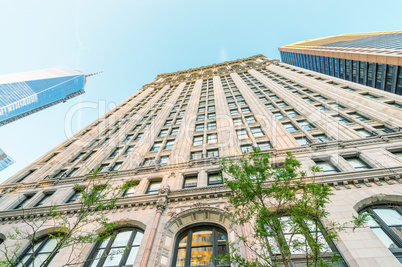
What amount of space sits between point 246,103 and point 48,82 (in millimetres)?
151954

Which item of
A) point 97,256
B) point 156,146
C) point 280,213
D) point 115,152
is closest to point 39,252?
point 97,256

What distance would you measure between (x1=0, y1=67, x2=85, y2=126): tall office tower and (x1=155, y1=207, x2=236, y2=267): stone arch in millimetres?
133473

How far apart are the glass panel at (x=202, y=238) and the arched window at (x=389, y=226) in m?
8.88

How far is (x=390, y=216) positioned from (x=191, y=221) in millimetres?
11714

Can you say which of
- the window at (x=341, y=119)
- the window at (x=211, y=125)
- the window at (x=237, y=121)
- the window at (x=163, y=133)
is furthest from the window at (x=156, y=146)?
the window at (x=341, y=119)

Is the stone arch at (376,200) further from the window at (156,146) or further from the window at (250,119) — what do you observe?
the window at (156,146)

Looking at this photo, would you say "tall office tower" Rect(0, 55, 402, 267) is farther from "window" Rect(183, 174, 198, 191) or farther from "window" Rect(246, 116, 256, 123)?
"window" Rect(246, 116, 256, 123)

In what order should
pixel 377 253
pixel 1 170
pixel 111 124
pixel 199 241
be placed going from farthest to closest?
pixel 1 170 → pixel 111 124 → pixel 199 241 → pixel 377 253

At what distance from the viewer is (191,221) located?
13.2 m

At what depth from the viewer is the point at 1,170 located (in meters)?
113

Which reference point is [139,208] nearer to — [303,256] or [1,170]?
[303,256]

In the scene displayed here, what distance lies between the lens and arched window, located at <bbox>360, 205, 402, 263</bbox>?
9648mm

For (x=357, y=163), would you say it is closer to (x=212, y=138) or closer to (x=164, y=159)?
(x=212, y=138)

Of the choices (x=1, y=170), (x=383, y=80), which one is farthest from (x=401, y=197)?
(x=1, y=170)
